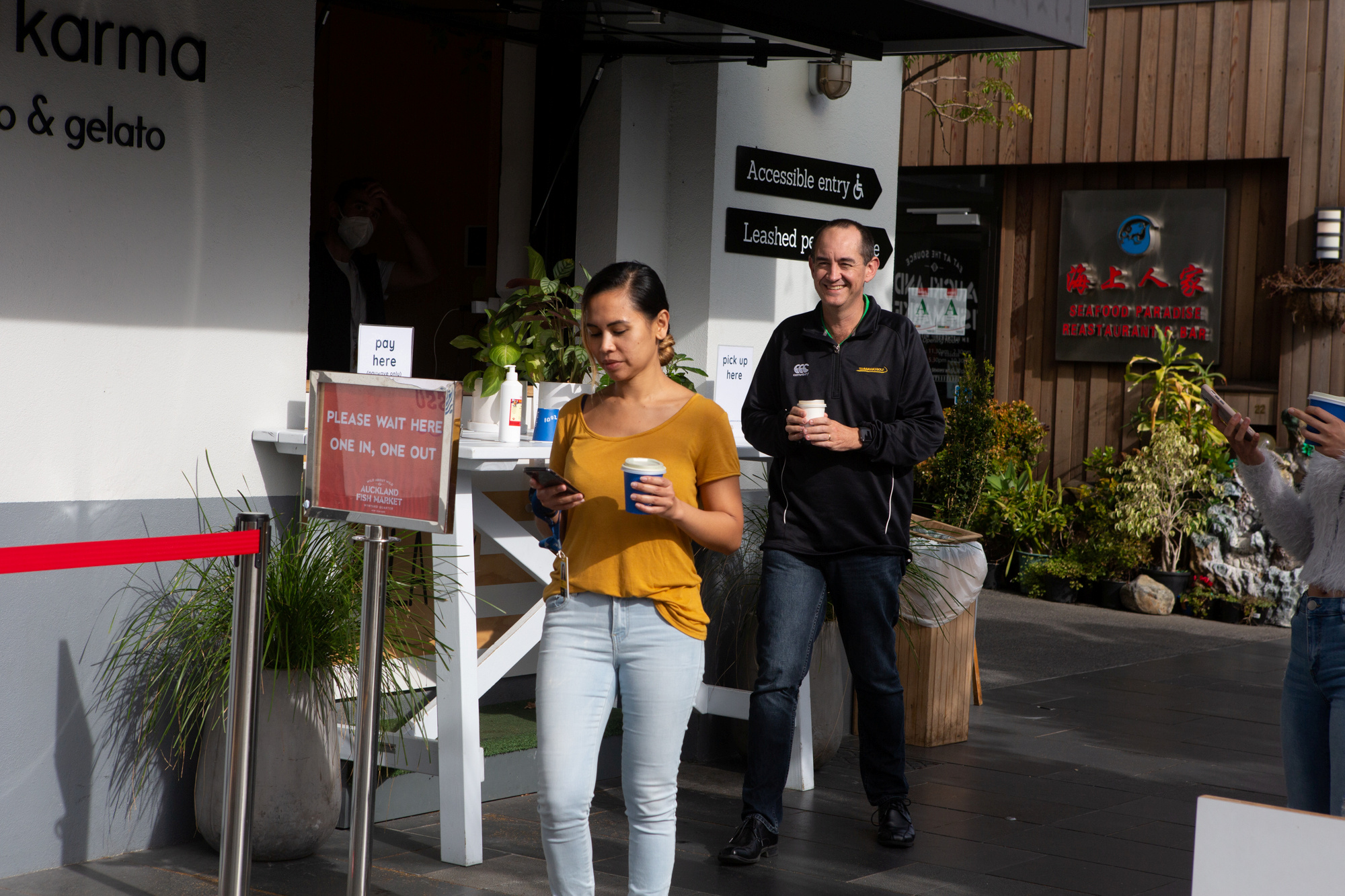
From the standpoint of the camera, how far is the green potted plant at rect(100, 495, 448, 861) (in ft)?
13.4

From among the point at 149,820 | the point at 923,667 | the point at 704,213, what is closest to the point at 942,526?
the point at 923,667

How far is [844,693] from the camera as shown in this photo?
555cm

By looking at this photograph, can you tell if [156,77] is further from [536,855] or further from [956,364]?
[956,364]

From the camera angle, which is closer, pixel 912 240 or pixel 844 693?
pixel 844 693

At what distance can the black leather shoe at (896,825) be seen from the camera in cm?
445

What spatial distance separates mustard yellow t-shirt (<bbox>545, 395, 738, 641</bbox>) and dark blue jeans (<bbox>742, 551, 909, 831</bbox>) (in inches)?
46.3

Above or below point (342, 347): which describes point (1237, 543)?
below

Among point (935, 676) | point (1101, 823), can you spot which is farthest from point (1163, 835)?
point (935, 676)

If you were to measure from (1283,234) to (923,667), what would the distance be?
20.8 ft

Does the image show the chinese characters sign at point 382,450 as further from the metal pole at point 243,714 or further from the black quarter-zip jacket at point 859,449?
the black quarter-zip jacket at point 859,449

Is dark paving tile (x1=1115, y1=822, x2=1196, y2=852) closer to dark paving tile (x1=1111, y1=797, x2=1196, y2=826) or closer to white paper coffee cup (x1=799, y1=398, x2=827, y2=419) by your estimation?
dark paving tile (x1=1111, y1=797, x2=1196, y2=826)

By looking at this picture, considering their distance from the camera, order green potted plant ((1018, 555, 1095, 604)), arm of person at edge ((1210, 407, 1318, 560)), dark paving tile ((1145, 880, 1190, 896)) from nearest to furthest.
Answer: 1. arm of person at edge ((1210, 407, 1318, 560))
2. dark paving tile ((1145, 880, 1190, 896))
3. green potted plant ((1018, 555, 1095, 604))

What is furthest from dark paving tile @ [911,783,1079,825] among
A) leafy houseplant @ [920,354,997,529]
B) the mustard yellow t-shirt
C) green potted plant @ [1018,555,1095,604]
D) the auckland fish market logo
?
the auckland fish market logo

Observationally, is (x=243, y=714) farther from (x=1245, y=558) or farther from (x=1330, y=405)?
(x=1245, y=558)
